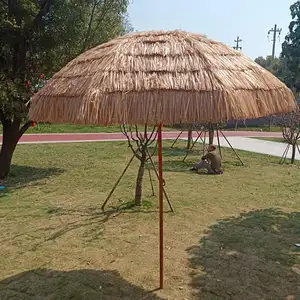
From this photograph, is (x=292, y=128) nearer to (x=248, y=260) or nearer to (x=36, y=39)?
(x=36, y=39)

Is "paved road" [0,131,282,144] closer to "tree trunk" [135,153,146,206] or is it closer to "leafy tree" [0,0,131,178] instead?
"leafy tree" [0,0,131,178]

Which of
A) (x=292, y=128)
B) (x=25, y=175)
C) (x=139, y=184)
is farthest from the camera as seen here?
(x=292, y=128)

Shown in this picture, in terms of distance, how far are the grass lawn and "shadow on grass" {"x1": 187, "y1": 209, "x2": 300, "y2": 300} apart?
0.01 meters

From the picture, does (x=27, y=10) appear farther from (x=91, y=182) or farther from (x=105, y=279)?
(x=105, y=279)

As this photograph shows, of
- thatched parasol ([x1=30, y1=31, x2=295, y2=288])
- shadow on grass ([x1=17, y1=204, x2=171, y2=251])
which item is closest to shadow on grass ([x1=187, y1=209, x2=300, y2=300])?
shadow on grass ([x1=17, y1=204, x2=171, y2=251])

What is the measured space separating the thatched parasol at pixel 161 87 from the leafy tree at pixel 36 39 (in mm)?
5004

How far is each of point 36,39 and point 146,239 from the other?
5859 mm

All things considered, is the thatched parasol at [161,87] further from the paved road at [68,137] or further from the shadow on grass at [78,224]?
the paved road at [68,137]

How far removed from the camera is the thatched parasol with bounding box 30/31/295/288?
2.70 metres

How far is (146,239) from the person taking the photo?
16.3 feet

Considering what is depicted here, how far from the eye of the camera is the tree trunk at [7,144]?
920cm

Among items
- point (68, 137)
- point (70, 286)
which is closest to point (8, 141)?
point (70, 286)

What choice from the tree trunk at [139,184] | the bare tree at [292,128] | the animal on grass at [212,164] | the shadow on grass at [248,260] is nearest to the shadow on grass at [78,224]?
the tree trunk at [139,184]

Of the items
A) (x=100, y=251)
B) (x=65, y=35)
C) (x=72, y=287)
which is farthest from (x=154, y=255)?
(x=65, y=35)
